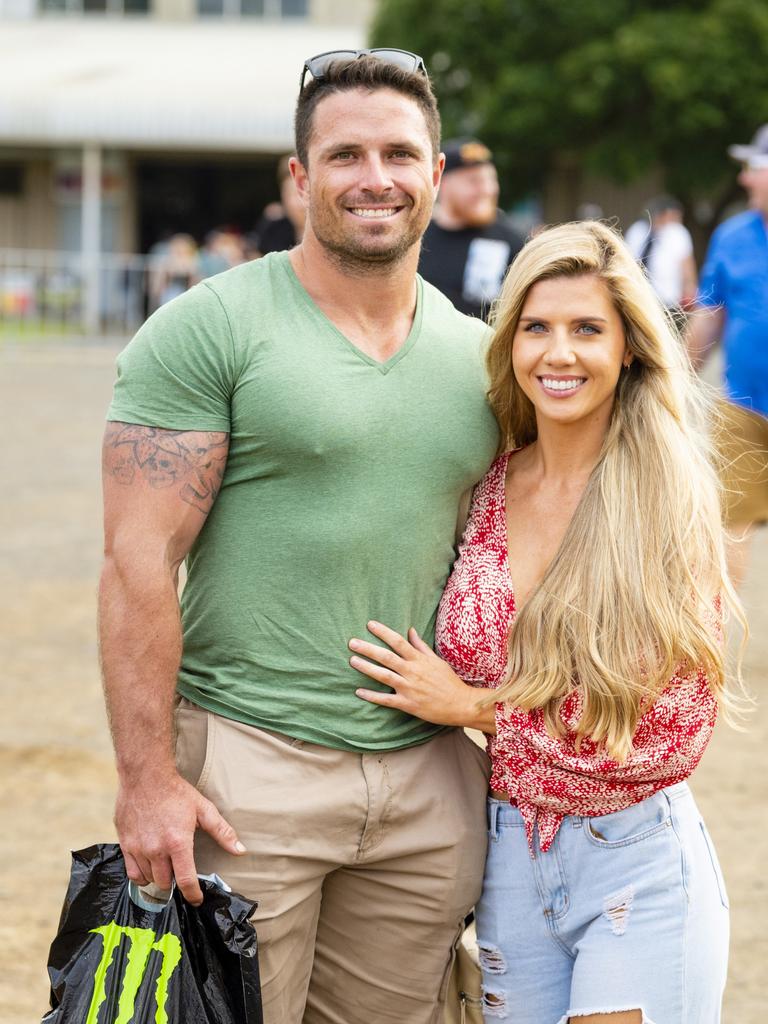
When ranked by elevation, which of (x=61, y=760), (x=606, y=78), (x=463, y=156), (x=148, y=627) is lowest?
(x=61, y=760)

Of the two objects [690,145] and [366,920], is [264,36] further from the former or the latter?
[366,920]

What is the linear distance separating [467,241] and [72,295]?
1621cm

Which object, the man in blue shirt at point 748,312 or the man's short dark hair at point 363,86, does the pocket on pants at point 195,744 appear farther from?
the man in blue shirt at point 748,312

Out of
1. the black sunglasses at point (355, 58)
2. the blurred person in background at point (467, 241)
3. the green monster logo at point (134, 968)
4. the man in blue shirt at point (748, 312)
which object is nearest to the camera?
the green monster logo at point (134, 968)

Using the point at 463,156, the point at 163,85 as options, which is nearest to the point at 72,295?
the point at 163,85

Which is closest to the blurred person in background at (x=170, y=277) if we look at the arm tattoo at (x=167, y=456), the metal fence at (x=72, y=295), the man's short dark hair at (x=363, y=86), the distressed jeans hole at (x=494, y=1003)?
the metal fence at (x=72, y=295)

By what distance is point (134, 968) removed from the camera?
2.53 m

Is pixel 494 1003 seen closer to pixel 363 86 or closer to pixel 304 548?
pixel 304 548

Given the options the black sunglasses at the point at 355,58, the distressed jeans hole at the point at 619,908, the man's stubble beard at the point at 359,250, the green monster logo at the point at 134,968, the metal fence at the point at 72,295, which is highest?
the black sunglasses at the point at 355,58

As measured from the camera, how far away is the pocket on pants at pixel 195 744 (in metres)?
2.69

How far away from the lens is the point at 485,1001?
2805 mm

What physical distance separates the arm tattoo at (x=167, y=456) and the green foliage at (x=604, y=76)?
1002 inches

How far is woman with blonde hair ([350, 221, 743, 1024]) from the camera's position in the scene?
259cm

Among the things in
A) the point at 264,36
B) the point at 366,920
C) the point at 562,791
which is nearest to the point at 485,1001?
the point at 366,920
